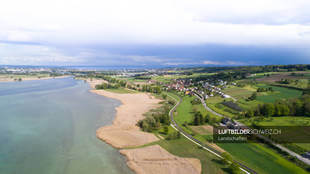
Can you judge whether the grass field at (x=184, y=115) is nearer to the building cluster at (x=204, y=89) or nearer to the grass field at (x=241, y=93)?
the building cluster at (x=204, y=89)

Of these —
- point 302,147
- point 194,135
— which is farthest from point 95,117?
point 302,147

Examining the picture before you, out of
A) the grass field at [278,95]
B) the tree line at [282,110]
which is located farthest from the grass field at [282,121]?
the grass field at [278,95]

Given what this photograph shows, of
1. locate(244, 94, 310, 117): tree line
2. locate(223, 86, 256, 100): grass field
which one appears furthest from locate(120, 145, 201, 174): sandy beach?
locate(223, 86, 256, 100): grass field

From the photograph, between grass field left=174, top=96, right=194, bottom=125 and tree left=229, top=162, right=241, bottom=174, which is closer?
tree left=229, top=162, right=241, bottom=174

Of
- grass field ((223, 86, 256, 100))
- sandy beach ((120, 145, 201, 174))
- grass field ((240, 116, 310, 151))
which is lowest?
sandy beach ((120, 145, 201, 174))

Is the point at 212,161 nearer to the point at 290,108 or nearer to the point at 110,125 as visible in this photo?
the point at 110,125

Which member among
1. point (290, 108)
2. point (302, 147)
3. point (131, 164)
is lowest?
point (131, 164)

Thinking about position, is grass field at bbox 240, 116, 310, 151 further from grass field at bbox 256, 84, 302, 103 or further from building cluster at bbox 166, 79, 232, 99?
building cluster at bbox 166, 79, 232, 99

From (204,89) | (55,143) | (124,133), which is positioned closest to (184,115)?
(124,133)
